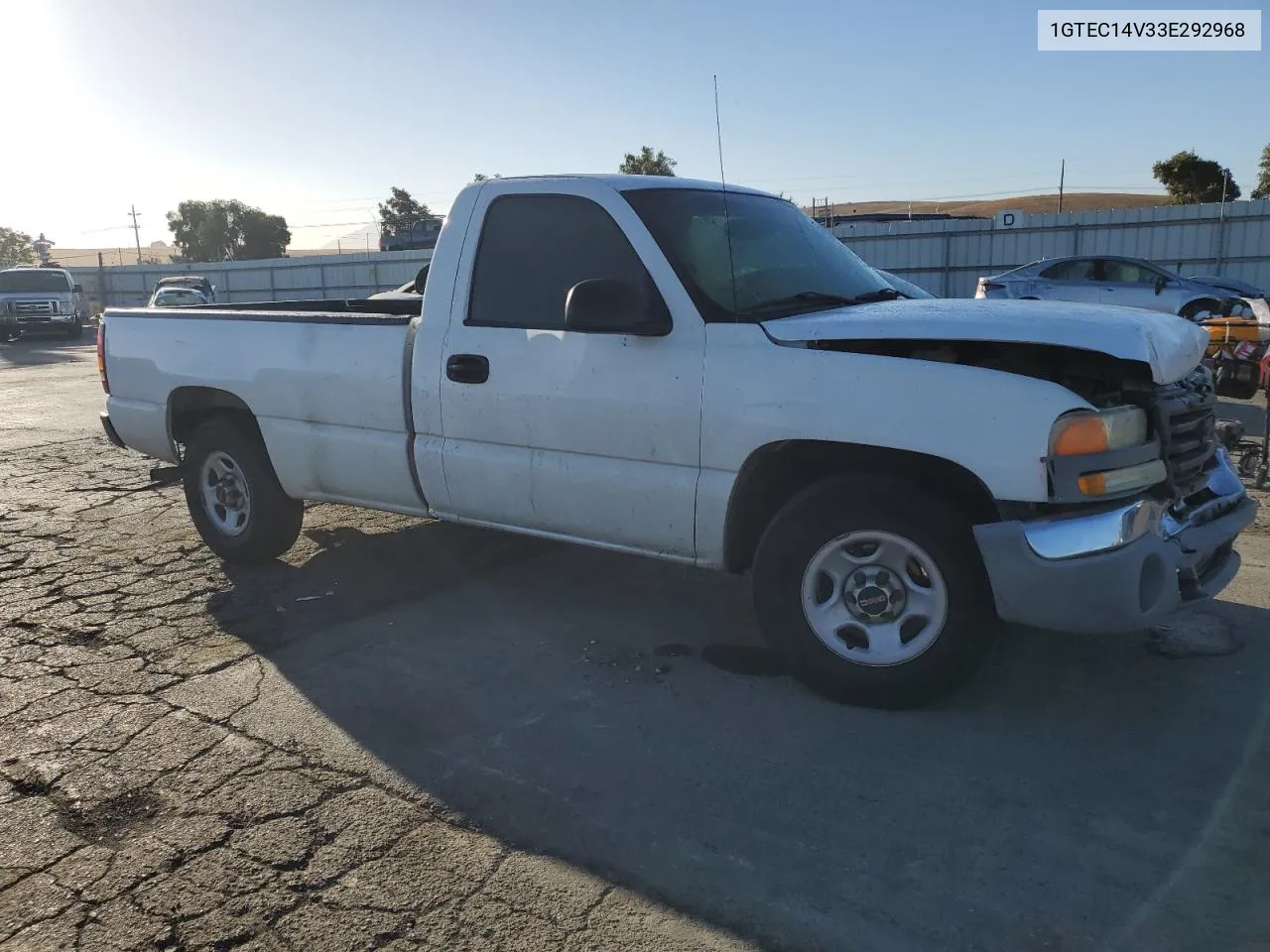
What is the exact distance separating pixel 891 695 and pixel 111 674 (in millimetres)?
3236

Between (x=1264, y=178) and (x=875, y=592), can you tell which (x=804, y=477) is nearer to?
(x=875, y=592)

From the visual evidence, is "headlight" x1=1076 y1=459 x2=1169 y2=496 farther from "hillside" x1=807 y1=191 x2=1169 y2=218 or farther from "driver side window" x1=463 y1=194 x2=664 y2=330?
"hillside" x1=807 y1=191 x2=1169 y2=218

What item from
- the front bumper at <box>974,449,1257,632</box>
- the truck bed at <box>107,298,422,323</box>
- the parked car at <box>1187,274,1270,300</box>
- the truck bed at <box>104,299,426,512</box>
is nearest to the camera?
the front bumper at <box>974,449,1257,632</box>

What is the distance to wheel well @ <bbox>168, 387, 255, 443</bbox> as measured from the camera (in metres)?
5.70

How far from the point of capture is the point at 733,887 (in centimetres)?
275

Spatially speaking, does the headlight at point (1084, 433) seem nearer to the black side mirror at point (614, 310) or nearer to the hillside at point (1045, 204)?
the black side mirror at point (614, 310)

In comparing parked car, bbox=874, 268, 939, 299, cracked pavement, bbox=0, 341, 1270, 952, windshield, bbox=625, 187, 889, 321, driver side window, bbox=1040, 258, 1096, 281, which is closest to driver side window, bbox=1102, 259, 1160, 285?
driver side window, bbox=1040, 258, 1096, 281

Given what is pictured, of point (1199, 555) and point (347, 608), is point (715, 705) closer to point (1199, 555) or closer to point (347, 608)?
point (1199, 555)

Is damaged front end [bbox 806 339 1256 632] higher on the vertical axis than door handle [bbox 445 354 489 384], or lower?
lower

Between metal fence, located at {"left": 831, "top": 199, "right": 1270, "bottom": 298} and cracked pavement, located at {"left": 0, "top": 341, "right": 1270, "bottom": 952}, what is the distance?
747 inches

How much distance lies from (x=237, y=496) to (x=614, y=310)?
9.97 ft

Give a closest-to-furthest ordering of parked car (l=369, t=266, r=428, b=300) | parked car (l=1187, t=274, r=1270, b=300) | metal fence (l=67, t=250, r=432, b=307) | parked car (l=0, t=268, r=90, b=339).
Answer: parked car (l=369, t=266, r=428, b=300), parked car (l=1187, t=274, r=1270, b=300), parked car (l=0, t=268, r=90, b=339), metal fence (l=67, t=250, r=432, b=307)

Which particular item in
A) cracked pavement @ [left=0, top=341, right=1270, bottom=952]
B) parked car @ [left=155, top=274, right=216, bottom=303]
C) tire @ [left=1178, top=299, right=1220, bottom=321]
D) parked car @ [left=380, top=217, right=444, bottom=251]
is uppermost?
parked car @ [left=380, top=217, right=444, bottom=251]

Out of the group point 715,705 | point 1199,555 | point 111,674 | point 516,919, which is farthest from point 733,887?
point 111,674
